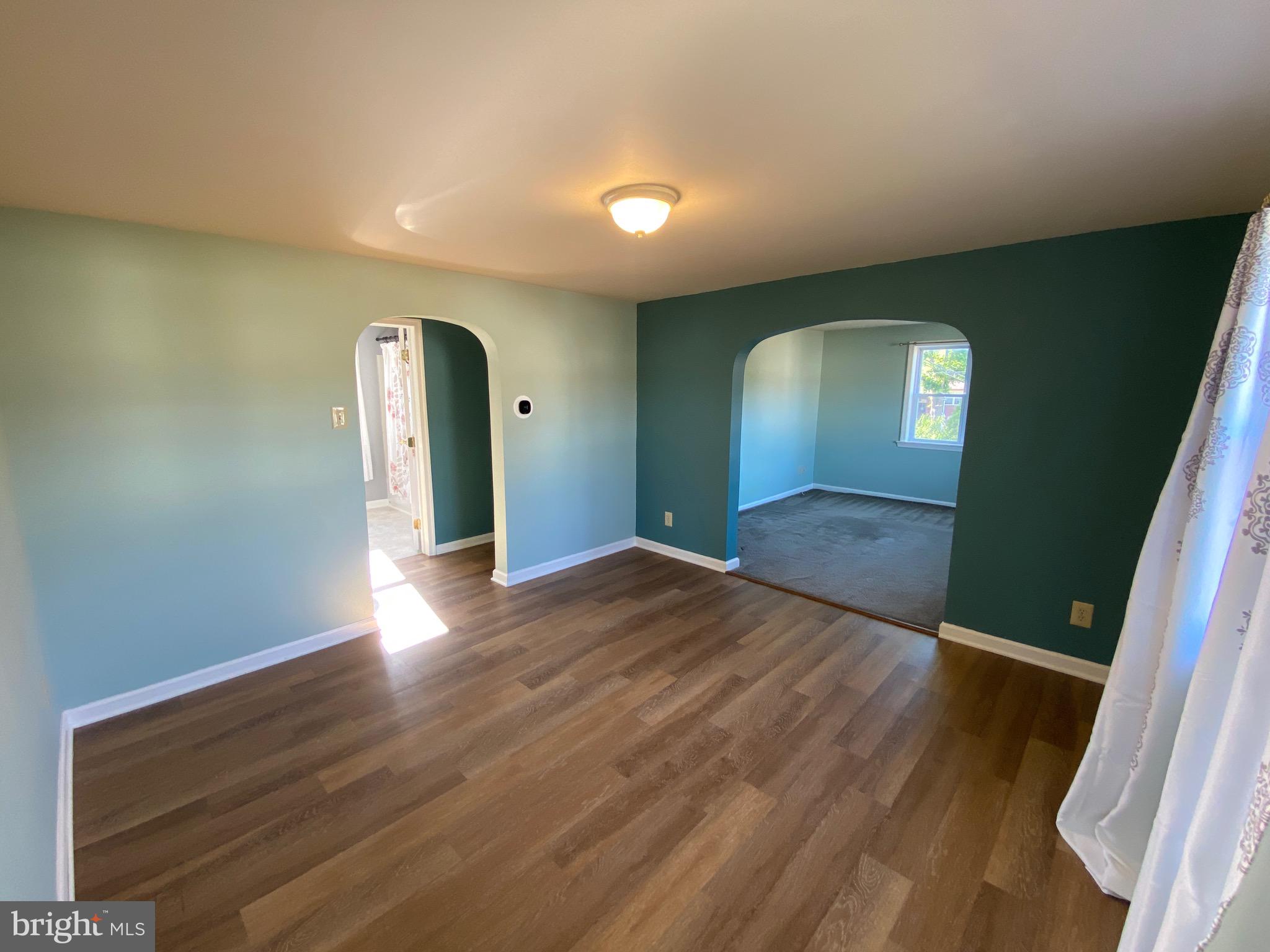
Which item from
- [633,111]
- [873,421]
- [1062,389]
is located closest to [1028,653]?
[1062,389]

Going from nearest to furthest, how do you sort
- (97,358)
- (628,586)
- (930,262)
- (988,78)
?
1. (988,78)
2. (97,358)
3. (930,262)
4. (628,586)

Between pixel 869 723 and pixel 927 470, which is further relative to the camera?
pixel 927 470

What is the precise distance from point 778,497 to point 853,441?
141 cm

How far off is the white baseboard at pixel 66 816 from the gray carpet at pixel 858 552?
12.3ft

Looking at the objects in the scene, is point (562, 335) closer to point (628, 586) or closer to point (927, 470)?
point (628, 586)

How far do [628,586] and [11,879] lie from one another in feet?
10.4

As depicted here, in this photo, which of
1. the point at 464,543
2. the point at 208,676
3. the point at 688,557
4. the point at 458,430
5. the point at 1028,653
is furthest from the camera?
the point at 464,543

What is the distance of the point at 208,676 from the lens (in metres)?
2.64

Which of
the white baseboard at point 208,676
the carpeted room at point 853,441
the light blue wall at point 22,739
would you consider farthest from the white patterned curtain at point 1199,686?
the white baseboard at point 208,676

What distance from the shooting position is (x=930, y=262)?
2.96 meters

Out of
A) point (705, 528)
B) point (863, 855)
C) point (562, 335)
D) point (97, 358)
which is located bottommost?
point (863, 855)

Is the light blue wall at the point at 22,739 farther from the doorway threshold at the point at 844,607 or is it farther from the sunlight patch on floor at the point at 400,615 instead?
the doorway threshold at the point at 844,607

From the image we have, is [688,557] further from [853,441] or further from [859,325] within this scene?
[859,325]

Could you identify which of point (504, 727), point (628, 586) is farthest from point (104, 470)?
point (628, 586)
